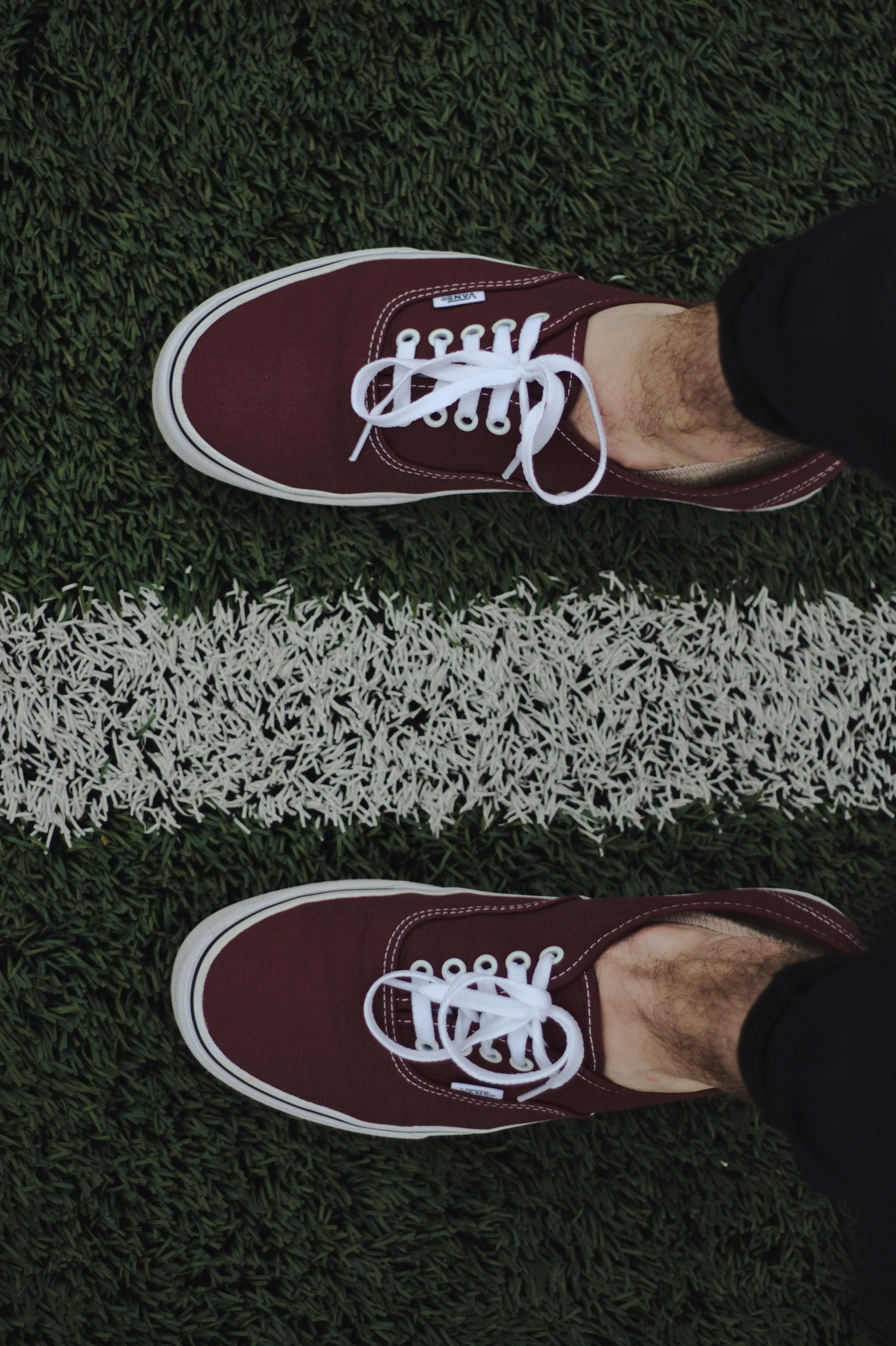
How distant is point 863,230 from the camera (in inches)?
26.6

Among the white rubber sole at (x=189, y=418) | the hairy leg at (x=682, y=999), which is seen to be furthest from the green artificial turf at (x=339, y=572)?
the hairy leg at (x=682, y=999)

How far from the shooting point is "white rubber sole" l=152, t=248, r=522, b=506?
0.96 m

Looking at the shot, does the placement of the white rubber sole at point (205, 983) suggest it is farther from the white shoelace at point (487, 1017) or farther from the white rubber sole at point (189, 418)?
the white rubber sole at point (189, 418)

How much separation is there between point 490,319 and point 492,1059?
76 cm

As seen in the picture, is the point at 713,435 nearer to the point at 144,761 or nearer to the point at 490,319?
the point at 490,319

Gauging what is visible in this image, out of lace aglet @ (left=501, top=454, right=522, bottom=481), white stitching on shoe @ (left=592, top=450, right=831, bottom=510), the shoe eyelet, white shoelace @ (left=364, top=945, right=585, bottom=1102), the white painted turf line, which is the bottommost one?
white shoelace @ (left=364, top=945, right=585, bottom=1102)

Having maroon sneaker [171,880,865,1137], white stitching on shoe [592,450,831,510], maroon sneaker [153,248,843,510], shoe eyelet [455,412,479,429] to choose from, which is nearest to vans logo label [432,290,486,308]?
maroon sneaker [153,248,843,510]

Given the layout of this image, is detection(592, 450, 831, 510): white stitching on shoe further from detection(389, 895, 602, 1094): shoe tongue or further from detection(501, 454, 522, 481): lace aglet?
detection(389, 895, 602, 1094): shoe tongue

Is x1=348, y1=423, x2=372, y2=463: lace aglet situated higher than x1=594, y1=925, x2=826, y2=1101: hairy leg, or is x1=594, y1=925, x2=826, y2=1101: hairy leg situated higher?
x1=348, y1=423, x2=372, y2=463: lace aglet

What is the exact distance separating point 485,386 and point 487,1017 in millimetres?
637

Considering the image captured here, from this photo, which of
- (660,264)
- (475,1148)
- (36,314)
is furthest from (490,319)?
(475,1148)

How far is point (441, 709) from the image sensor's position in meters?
1.01

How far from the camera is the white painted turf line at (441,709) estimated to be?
38.8 inches

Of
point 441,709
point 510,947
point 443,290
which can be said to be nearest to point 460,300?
point 443,290
